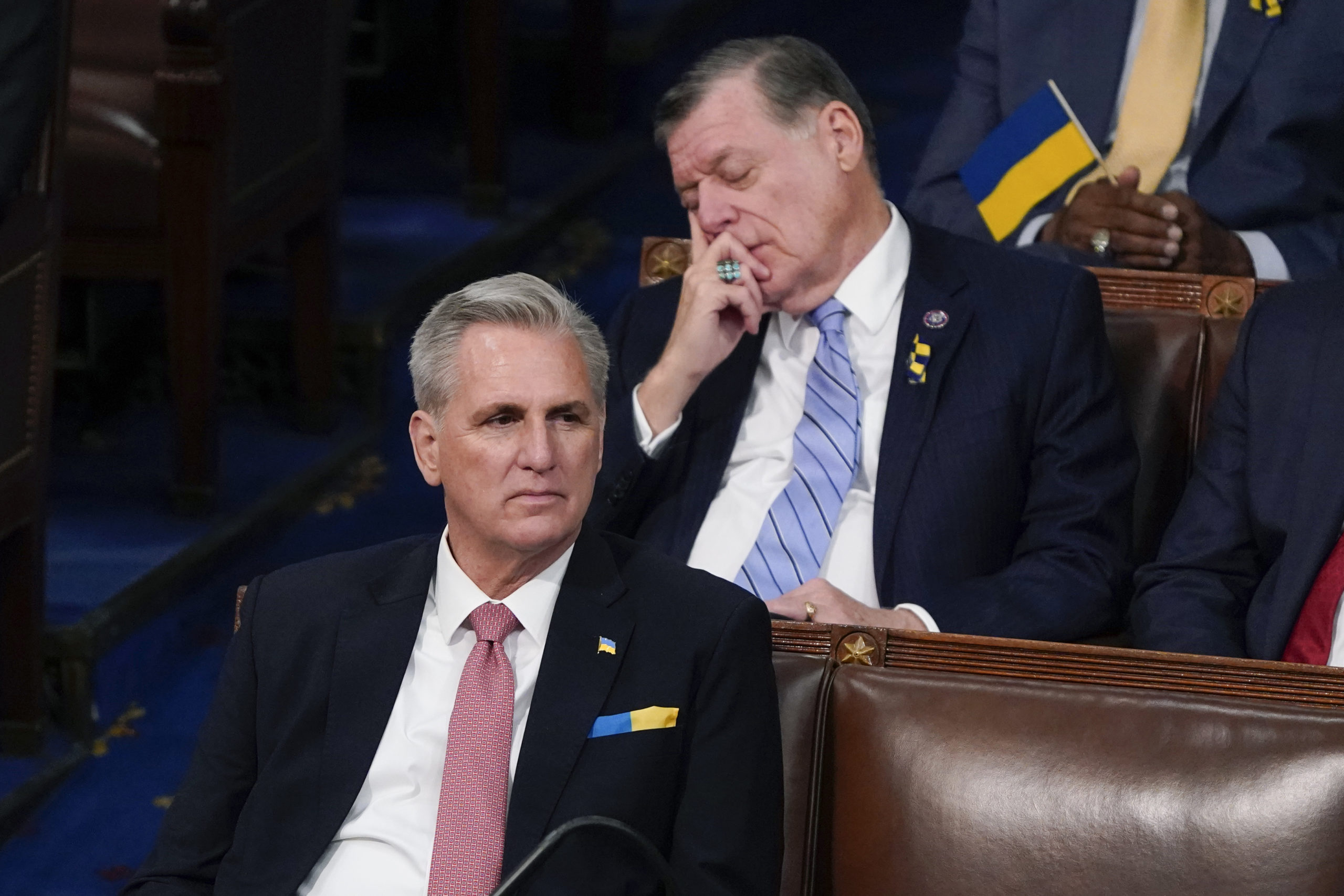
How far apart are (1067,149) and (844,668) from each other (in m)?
1.41

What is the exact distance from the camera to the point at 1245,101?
9.20ft

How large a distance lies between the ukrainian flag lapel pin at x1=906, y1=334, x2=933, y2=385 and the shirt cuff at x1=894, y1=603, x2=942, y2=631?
29 centimetres

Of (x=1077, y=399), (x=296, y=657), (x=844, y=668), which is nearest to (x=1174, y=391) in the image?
(x=1077, y=399)

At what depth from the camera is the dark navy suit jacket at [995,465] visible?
7.38ft

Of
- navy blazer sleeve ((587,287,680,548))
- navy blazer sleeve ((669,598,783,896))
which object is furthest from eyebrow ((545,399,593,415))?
navy blazer sleeve ((587,287,680,548))

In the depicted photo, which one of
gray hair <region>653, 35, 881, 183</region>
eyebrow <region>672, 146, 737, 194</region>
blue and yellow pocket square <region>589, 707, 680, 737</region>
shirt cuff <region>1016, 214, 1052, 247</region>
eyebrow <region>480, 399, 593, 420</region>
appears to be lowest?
blue and yellow pocket square <region>589, 707, 680, 737</region>

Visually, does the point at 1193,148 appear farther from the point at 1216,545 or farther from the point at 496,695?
the point at 496,695

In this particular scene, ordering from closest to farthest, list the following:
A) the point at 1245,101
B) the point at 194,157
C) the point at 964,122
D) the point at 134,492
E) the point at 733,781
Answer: the point at 733,781 < the point at 1245,101 < the point at 964,122 < the point at 194,157 < the point at 134,492

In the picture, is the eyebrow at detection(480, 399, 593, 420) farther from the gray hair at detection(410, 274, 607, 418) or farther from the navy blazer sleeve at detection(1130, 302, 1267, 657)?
the navy blazer sleeve at detection(1130, 302, 1267, 657)

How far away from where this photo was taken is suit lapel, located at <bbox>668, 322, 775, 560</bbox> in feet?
7.91

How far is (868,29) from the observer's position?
5438mm

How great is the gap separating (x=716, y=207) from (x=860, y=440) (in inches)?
13.8

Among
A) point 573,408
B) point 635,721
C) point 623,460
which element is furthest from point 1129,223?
point 635,721

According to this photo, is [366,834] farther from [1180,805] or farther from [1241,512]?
[1241,512]
